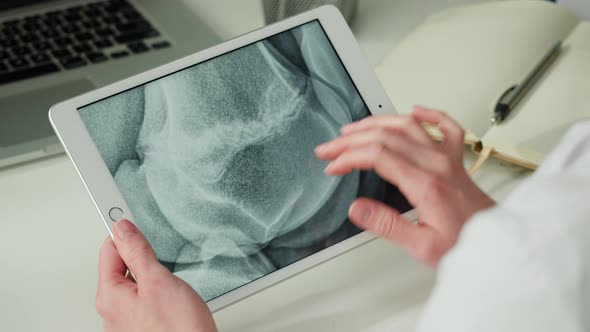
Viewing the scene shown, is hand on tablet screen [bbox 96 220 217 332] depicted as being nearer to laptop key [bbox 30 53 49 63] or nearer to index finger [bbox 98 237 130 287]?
index finger [bbox 98 237 130 287]

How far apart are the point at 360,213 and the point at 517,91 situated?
0.28 metres

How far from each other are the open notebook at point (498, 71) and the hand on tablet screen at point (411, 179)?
149mm

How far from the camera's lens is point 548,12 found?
33.3 inches

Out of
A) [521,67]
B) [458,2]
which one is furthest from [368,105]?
[458,2]

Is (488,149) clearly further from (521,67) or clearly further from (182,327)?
(182,327)

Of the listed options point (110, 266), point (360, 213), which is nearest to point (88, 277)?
point (110, 266)

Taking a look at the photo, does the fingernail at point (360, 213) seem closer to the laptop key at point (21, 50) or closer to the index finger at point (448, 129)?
the index finger at point (448, 129)

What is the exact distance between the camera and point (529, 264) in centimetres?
35

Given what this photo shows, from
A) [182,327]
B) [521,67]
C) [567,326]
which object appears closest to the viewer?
[567,326]

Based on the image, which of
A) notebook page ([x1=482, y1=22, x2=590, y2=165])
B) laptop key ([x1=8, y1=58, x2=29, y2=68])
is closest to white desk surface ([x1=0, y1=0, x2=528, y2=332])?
notebook page ([x1=482, y1=22, x2=590, y2=165])

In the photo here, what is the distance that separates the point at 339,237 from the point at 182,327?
6.0 inches

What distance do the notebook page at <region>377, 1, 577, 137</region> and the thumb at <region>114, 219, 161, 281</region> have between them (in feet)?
1.05

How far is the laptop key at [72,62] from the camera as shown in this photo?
0.80m

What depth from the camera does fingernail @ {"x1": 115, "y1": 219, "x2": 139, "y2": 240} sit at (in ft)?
1.71
